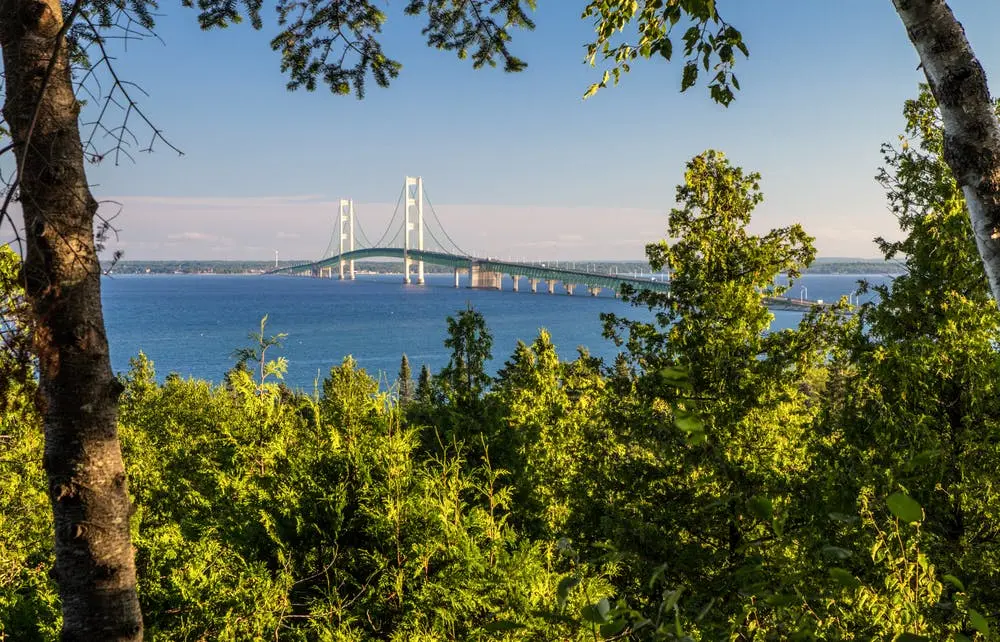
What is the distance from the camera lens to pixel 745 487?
660 cm

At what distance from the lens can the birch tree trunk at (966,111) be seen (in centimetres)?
168

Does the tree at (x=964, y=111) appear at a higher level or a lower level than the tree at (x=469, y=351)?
higher

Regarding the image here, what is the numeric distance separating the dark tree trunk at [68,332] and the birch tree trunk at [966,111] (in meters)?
2.54

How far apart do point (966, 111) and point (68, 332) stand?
272 cm

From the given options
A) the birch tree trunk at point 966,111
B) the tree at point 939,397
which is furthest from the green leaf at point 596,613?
the tree at point 939,397

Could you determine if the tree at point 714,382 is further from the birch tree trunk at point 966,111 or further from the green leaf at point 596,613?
the green leaf at point 596,613

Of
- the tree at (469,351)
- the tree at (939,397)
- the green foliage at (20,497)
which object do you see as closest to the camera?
the green foliage at (20,497)

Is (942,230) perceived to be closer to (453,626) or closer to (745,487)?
(745,487)

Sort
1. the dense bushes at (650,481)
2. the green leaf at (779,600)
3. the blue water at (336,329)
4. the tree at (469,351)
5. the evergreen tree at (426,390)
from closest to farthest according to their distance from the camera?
the green leaf at (779,600) → the dense bushes at (650,481) → the tree at (469,351) → the evergreen tree at (426,390) → the blue water at (336,329)

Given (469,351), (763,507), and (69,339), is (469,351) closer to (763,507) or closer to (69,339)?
(69,339)

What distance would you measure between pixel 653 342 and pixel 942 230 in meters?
3.62

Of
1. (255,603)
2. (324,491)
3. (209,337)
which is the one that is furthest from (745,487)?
(209,337)

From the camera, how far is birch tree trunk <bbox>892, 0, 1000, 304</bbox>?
5.51 feet

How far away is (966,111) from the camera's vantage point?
1692 mm
